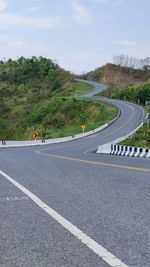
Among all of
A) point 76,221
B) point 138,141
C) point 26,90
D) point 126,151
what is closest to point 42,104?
point 26,90

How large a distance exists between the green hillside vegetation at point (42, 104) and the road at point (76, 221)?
217 ft

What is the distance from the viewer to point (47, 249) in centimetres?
580

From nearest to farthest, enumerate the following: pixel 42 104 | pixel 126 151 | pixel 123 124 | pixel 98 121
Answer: pixel 126 151 < pixel 123 124 < pixel 98 121 < pixel 42 104

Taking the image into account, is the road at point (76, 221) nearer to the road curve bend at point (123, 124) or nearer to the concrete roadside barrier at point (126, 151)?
the concrete roadside barrier at point (126, 151)

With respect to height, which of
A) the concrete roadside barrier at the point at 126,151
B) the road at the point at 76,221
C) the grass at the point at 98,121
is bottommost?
the grass at the point at 98,121

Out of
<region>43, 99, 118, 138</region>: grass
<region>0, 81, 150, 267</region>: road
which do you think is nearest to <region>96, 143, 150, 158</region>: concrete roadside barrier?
<region>0, 81, 150, 267</region>: road

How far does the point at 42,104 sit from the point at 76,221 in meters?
112

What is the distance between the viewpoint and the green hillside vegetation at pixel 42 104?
94875mm

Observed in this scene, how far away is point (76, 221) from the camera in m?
7.35

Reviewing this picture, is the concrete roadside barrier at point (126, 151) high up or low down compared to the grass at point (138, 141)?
up

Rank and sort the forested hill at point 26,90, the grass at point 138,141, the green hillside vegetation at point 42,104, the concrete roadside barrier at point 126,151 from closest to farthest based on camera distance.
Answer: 1. the concrete roadside barrier at point 126,151
2. the grass at point 138,141
3. the green hillside vegetation at point 42,104
4. the forested hill at point 26,90

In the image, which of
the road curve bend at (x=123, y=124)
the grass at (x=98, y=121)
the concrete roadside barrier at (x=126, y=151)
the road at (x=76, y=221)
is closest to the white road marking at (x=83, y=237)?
the road at (x=76, y=221)

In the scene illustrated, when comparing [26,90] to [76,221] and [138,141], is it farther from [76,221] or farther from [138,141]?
[76,221]

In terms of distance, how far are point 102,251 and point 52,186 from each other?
6079mm
